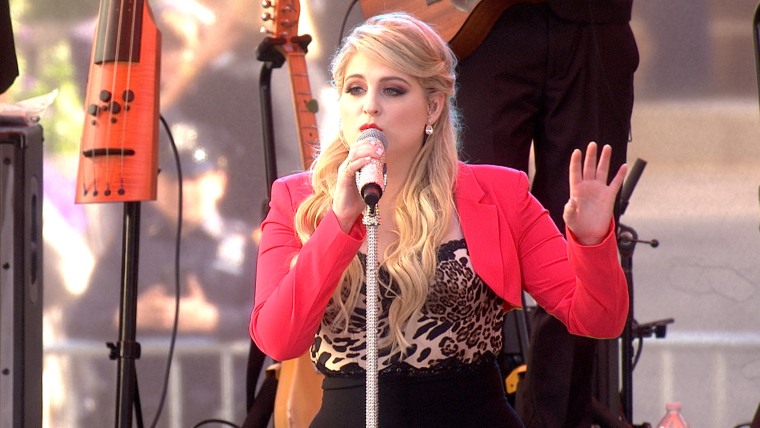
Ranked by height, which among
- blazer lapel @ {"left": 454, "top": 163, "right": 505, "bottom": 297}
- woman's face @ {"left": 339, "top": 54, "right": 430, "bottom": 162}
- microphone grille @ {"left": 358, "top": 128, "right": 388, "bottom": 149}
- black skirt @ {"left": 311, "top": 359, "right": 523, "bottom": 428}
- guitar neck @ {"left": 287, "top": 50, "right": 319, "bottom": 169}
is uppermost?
guitar neck @ {"left": 287, "top": 50, "right": 319, "bottom": 169}

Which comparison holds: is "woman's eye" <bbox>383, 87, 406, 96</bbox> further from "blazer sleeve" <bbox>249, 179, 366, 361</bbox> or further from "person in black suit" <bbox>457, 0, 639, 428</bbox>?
"person in black suit" <bbox>457, 0, 639, 428</bbox>

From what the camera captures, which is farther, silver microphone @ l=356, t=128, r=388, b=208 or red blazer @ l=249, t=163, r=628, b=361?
red blazer @ l=249, t=163, r=628, b=361

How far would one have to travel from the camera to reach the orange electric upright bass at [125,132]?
2.84 meters

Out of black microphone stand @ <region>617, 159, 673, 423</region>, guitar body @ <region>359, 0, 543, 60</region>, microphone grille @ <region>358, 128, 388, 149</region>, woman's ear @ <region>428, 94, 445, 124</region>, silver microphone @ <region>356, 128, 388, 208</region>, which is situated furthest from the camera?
black microphone stand @ <region>617, 159, 673, 423</region>

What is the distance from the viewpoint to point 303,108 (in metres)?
3.18

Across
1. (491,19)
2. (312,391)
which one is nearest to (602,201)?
(491,19)

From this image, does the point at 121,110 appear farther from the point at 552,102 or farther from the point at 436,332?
the point at 436,332

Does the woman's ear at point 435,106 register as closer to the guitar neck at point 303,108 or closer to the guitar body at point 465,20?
the guitar body at point 465,20

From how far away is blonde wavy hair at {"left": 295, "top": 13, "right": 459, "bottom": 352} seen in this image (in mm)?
1984

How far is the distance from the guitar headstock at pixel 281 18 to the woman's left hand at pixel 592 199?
1.61 m

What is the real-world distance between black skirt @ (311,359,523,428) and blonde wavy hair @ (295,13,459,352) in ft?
0.27

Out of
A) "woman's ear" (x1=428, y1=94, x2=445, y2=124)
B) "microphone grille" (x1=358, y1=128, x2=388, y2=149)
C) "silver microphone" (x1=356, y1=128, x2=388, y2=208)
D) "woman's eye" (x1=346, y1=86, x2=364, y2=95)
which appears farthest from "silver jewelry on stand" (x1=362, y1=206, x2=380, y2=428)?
"woman's ear" (x1=428, y1=94, x2=445, y2=124)

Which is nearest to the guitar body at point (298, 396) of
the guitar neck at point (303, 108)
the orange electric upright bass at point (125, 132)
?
the orange electric upright bass at point (125, 132)

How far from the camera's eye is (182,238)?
397cm
